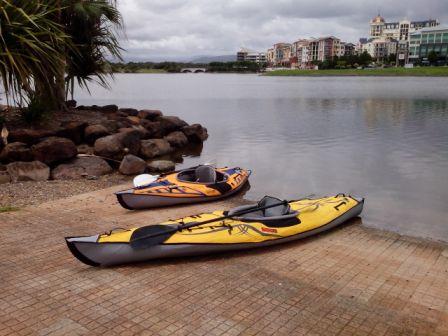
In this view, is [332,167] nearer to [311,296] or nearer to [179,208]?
[179,208]

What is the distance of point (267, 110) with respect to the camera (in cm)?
3114

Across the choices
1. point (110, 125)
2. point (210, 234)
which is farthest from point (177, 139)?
point (210, 234)

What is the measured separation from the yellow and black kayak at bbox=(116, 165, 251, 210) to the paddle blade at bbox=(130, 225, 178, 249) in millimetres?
2356

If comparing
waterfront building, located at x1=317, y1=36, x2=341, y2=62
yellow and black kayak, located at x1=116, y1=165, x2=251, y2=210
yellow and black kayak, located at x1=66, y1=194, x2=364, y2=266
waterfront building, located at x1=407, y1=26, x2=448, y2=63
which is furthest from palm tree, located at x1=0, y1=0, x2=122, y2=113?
waterfront building, located at x1=317, y1=36, x2=341, y2=62

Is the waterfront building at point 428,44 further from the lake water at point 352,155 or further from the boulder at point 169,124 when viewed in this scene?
the boulder at point 169,124

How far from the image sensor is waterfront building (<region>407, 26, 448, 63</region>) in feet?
410

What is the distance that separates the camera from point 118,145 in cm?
1319

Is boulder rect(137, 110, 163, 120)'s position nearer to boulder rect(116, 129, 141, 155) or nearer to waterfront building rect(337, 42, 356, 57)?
boulder rect(116, 129, 141, 155)

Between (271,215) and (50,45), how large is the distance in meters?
7.57

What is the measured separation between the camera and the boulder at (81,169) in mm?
10891

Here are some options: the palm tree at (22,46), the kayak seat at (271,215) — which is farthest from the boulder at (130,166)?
the kayak seat at (271,215)

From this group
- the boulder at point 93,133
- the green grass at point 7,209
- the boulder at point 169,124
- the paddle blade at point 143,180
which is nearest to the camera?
the green grass at point 7,209

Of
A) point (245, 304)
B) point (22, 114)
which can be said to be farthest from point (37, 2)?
point (245, 304)

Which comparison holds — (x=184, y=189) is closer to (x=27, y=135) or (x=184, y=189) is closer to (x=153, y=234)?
(x=153, y=234)
